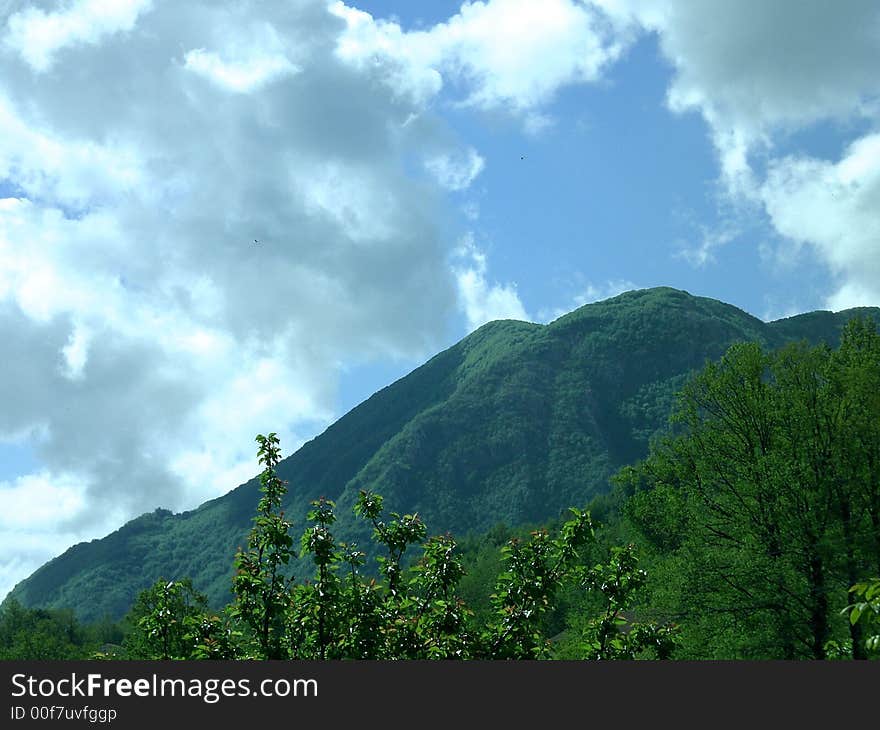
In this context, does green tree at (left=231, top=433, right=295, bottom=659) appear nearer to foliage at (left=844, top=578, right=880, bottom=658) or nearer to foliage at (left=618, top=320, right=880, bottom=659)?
foliage at (left=844, top=578, right=880, bottom=658)

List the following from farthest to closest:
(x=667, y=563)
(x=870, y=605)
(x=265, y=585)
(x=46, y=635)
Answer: (x=46, y=635) → (x=667, y=563) → (x=265, y=585) → (x=870, y=605)

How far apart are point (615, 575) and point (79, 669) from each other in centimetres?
715

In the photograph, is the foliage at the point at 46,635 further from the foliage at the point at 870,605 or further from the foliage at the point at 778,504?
the foliage at the point at 870,605

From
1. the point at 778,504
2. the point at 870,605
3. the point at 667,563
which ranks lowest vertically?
the point at 870,605

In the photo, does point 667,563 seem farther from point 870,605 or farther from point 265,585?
point 870,605

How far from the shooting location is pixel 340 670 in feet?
22.4

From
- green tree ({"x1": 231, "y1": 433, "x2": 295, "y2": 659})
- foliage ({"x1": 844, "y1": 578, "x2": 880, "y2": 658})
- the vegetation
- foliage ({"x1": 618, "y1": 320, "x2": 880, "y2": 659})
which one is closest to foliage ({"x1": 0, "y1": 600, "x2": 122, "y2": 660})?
the vegetation

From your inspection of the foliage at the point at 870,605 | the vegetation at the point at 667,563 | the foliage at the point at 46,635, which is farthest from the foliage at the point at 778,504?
the foliage at the point at 46,635

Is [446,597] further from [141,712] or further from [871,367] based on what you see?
[871,367]

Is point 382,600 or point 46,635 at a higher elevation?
point 46,635

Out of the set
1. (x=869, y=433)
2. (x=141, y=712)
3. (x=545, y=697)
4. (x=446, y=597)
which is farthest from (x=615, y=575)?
(x=869, y=433)

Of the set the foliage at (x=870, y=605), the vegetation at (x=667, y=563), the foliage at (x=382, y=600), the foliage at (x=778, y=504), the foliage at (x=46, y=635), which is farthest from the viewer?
the foliage at (x=46, y=635)

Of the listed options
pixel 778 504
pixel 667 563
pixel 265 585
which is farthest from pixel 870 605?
pixel 667 563

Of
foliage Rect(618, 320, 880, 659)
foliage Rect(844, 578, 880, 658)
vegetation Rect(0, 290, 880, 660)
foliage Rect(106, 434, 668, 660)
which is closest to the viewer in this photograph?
foliage Rect(844, 578, 880, 658)
